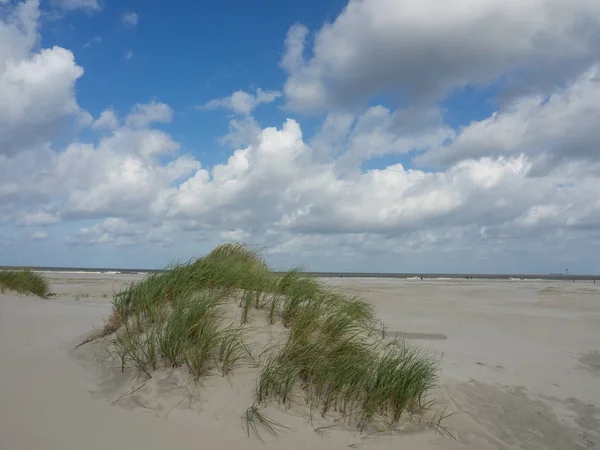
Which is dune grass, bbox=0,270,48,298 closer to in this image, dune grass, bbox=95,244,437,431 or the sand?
the sand

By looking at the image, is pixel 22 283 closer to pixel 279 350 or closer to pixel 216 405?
pixel 279 350

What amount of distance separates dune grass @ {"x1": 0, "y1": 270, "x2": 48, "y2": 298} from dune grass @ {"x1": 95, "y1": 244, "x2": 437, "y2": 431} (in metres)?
11.5

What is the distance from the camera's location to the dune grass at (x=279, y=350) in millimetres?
5305

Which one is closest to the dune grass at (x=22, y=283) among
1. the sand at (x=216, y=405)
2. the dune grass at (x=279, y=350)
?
the sand at (x=216, y=405)

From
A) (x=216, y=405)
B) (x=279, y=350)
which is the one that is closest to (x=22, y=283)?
(x=279, y=350)

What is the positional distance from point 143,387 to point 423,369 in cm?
330

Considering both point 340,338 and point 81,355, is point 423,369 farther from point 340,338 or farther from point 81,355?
point 81,355

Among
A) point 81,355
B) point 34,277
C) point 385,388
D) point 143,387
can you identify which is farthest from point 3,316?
point 34,277

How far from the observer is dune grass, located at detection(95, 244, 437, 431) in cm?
530

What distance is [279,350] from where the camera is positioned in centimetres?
590

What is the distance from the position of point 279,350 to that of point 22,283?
15.0m

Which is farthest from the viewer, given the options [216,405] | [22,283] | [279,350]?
[22,283]

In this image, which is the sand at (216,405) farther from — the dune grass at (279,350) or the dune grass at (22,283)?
the dune grass at (22,283)

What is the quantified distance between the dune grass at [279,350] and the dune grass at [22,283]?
11507mm
